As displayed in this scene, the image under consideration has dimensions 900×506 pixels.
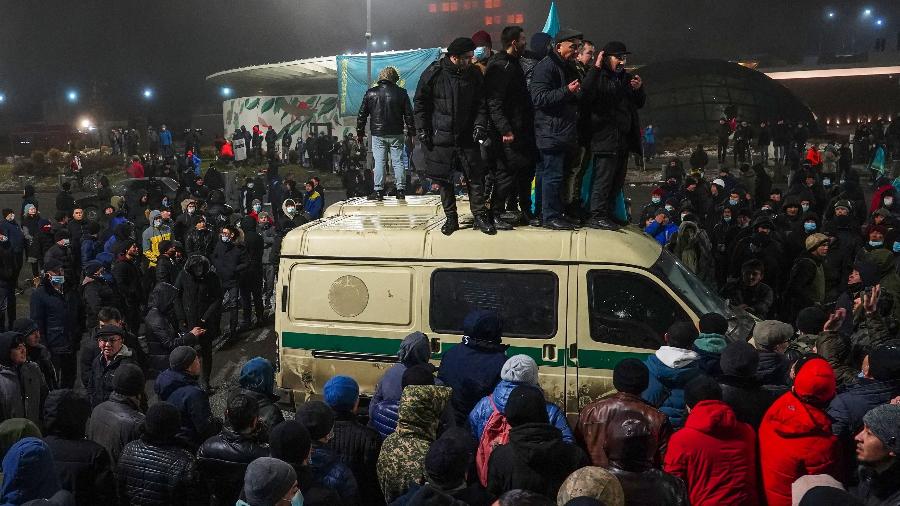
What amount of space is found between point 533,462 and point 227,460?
6.38 feet

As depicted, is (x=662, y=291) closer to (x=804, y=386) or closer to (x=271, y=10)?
(x=804, y=386)

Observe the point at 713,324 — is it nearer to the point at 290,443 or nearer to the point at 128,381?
the point at 290,443

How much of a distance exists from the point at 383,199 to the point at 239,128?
2746cm

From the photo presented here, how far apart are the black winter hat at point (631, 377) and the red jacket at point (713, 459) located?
0.45 metres

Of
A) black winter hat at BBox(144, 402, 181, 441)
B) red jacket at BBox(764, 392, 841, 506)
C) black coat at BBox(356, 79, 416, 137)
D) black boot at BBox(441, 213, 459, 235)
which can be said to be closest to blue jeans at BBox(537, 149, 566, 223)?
black boot at BBox(441, 213, 459, 235)

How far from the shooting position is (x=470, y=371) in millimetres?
5957

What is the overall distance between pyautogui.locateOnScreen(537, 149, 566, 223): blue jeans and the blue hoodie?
470 cm

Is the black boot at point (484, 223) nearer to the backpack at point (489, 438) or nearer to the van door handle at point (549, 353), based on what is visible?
the van door handle at point (549, 353)

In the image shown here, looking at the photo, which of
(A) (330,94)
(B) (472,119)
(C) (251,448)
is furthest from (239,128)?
(C) (251,448)

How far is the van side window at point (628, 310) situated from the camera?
6.55 meters

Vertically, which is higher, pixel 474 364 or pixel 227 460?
pixel 474 364

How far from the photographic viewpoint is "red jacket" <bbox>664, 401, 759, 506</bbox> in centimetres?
462

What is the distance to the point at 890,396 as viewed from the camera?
16.9 ft

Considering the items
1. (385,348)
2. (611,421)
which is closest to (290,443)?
(611,421)
